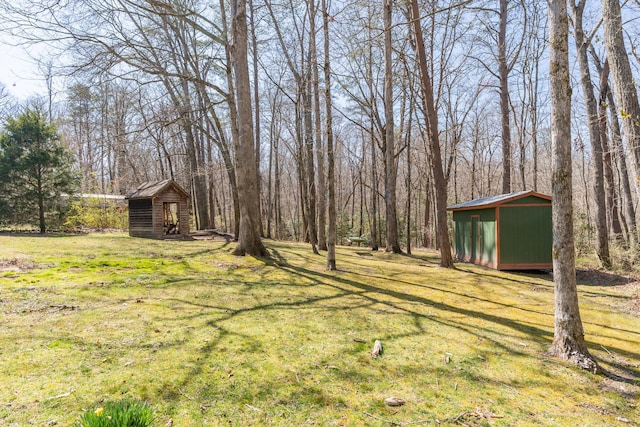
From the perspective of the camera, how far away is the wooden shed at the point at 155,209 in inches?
579

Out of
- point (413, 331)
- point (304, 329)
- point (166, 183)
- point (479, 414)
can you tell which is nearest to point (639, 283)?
point (413, 331)

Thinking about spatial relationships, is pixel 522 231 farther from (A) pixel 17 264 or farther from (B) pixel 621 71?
(A) pixel 17 264

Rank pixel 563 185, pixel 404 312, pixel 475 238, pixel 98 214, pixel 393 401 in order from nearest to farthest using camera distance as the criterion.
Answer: pixel 393 401 → pixel 563 185 → pixel 404 312 → pixel 475 238 → pixel 98 214

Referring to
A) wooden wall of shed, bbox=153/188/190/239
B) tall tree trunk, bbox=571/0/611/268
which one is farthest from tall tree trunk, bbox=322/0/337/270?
wooden wall of shed, bbox=153/188/190/239

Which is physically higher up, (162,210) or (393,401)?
(162,210)

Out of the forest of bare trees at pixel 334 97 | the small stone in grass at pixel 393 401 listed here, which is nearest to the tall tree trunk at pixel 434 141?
the forest of bare trees at pixel 334 97

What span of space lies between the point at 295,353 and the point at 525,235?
9277mm

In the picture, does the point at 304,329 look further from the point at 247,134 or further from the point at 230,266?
the point at 247,134

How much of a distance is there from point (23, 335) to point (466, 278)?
8.46m

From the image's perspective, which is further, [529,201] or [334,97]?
[334,97]

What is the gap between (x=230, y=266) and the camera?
26.1ft

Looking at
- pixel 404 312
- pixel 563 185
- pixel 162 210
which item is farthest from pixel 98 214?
pixel 563 185

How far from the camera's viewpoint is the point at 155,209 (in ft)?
48.3

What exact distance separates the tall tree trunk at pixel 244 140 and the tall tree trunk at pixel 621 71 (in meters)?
8.09
